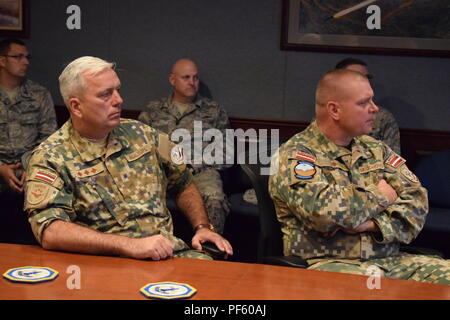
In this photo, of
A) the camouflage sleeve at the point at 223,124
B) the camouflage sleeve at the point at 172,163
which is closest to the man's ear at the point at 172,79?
the camouflage sleeve at the point at 223,124

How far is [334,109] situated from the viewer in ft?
8.16

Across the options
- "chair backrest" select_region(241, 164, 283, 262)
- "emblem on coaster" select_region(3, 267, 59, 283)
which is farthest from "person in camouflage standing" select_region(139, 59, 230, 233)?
"emblem on coaster" select_region(3, 267, 59, 283)

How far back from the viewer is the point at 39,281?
1685mm

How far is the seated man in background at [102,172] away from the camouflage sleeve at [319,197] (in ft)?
0.98

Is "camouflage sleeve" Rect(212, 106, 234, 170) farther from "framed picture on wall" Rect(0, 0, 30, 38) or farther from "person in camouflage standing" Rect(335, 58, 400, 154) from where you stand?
"framed picture on wall" Rect(0, 0, 30, 38)

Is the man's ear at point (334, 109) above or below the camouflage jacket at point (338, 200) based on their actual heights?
above

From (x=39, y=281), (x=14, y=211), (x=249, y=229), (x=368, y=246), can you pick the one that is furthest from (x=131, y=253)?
(x=14, y=211)

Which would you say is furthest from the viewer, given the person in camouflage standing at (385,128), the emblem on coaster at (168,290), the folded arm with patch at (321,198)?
the person in camouflage standing at (385,128)

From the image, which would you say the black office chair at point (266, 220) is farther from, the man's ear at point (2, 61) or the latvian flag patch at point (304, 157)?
the man's ear at point (2, 61)

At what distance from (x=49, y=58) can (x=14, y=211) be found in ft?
5.23

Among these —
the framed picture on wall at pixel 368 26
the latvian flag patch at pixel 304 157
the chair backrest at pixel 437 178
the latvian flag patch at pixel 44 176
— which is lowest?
the chair backrest at pixel 437 178

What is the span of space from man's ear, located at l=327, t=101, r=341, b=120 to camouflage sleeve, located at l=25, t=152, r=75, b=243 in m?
1.03

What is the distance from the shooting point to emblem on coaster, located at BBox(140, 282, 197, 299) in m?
1.60

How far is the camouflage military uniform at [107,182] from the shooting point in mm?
2150
